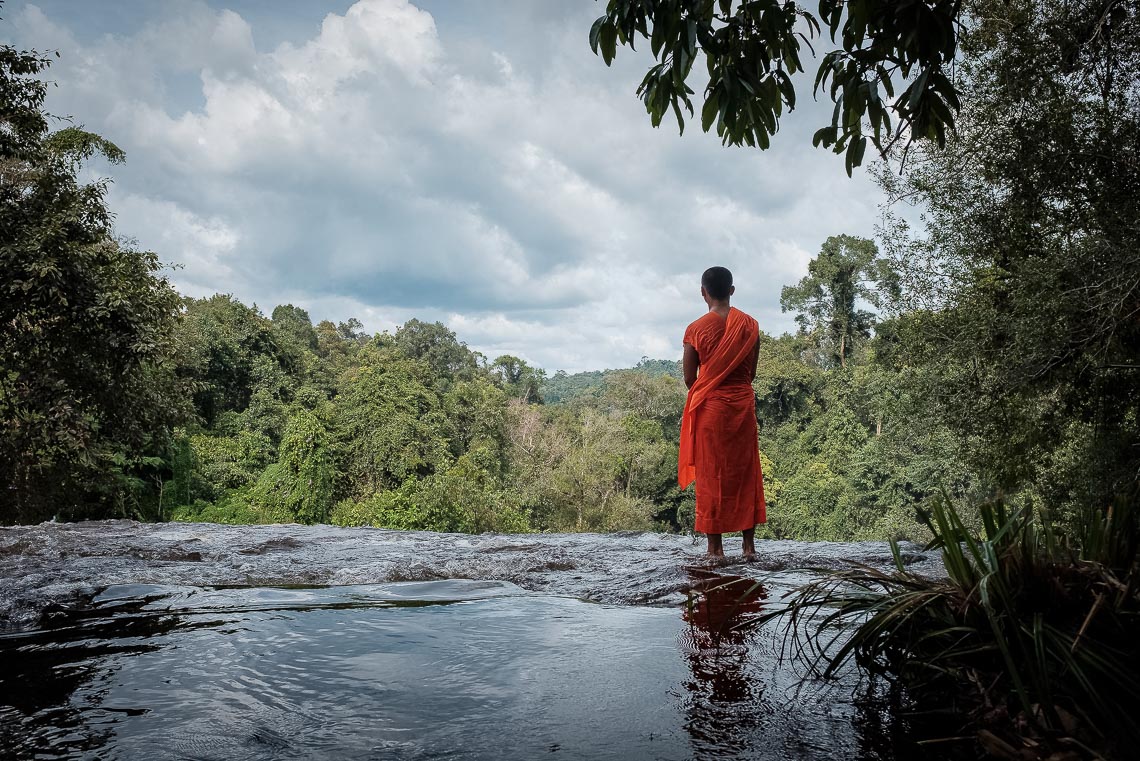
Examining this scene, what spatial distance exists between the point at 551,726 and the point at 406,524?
21.9 metres

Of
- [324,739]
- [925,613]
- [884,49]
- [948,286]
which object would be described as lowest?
[324,739]

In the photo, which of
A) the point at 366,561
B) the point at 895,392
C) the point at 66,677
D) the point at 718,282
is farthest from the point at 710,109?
the point at 895,392

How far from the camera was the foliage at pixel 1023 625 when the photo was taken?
→ 170 centimetres

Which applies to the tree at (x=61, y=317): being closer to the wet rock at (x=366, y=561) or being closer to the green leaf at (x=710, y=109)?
the wet rock at (x=366, y=561)

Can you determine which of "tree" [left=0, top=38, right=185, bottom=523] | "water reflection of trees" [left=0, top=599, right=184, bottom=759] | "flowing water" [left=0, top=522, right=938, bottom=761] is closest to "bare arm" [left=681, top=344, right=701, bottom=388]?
"flowing water" [left=0, top=522, right=938, bottom=761]

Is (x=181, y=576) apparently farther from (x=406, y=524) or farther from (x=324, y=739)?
(x=406, y=524)

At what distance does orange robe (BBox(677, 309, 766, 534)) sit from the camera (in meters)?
5.59

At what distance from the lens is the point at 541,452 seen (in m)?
39.6

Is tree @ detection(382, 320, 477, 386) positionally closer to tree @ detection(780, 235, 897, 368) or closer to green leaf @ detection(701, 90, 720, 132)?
tree @ detection(780, 235, 897, 368)

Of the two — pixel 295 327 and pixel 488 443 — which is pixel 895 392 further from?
pixel 295 327

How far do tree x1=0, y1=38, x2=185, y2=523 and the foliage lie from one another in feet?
39.0

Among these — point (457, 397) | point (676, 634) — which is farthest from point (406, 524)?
point (676, 634)

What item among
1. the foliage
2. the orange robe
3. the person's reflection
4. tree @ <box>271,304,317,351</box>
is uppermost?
tree @ <box>271,304,317,351</box>

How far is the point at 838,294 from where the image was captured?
44094 millimetres
